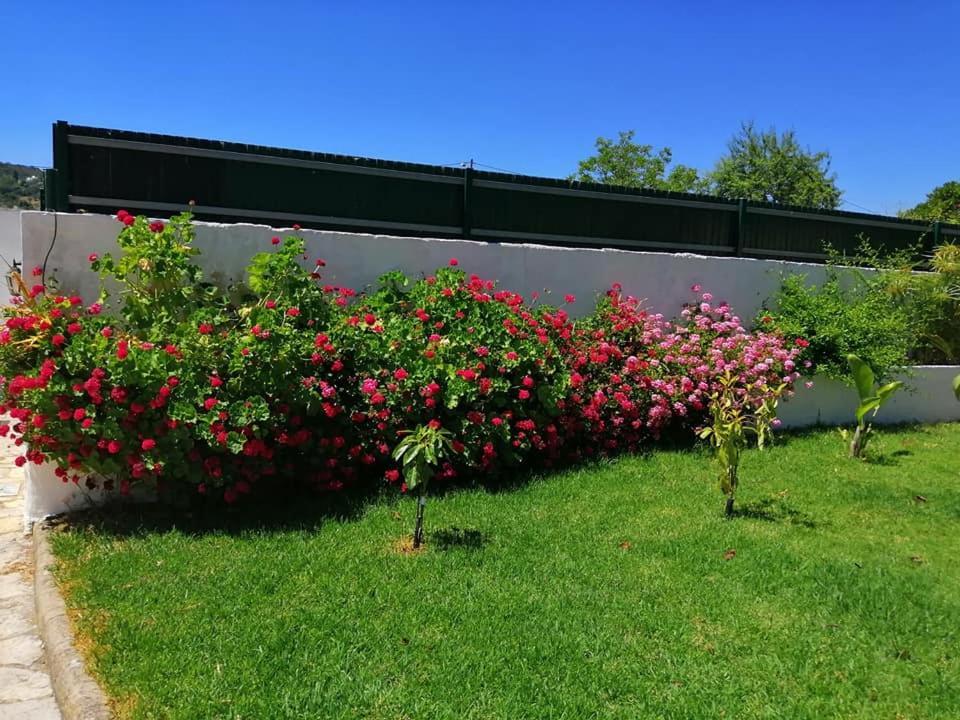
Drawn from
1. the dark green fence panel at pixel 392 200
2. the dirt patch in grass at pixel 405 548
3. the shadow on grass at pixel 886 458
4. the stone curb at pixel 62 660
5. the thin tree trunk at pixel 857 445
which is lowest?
the stone curb at pixel 62 660

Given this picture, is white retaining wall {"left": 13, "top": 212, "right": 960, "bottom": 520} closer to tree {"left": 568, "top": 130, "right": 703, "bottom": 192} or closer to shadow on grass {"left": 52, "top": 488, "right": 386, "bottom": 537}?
shadow on grass {"left": 52, "top": 488, "right": 386, "bottom": 537}

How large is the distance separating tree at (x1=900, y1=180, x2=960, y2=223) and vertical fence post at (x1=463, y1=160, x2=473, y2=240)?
69.7ft

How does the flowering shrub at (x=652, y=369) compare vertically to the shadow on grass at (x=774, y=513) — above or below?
above

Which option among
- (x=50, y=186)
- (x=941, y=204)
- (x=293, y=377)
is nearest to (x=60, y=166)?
(x=50, y=186)

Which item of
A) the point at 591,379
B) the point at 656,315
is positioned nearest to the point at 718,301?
the point at 656,315

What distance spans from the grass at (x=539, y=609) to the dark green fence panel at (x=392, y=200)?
297cm

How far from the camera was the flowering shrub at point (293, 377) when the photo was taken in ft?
15.2

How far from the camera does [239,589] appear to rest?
3967 mm

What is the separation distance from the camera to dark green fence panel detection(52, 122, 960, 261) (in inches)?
249

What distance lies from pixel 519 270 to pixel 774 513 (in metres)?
3.15

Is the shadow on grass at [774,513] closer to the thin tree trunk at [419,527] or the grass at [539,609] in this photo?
the grass at [539,609]

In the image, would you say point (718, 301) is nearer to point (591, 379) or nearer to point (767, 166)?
point (591, 379)

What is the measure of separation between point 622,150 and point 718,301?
34509mm

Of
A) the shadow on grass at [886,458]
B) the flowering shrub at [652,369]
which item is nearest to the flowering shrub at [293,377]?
the flowering shrub at [652,369]
